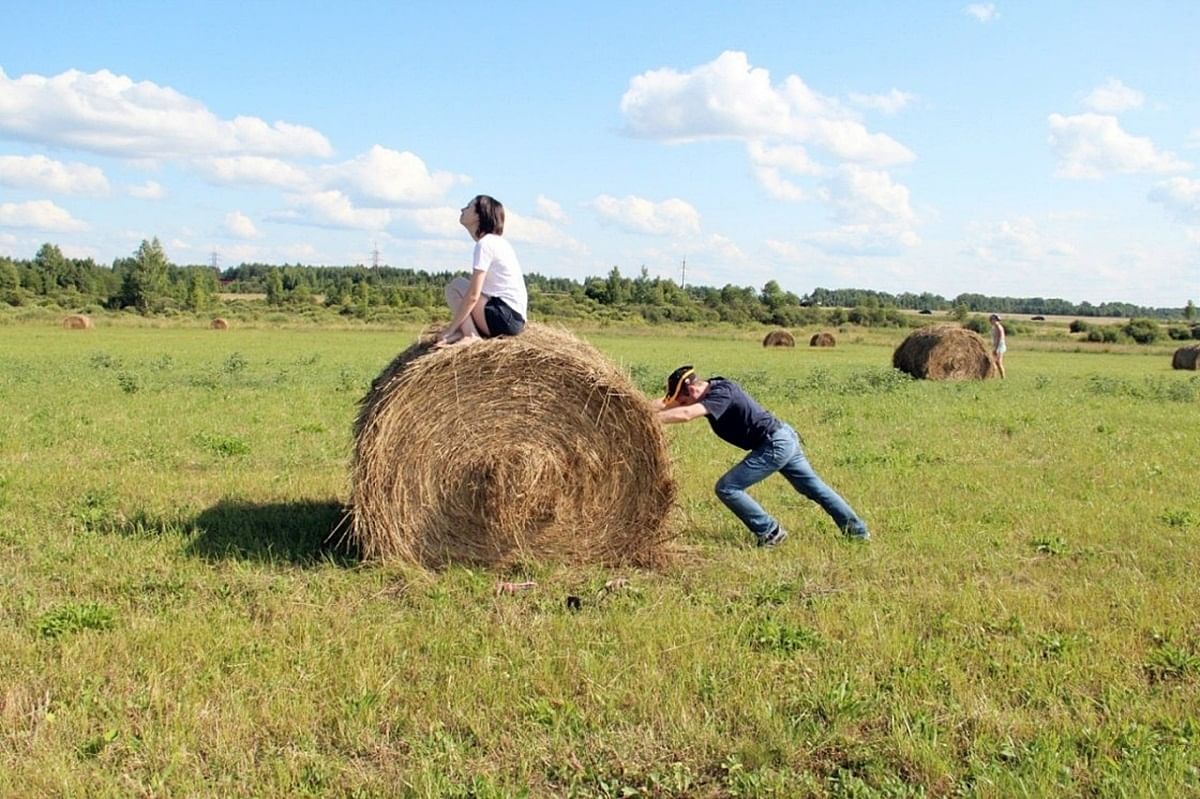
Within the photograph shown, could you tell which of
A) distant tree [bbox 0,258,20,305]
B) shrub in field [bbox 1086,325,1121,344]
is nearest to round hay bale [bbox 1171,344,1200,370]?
shrub in field [bbox 1086,325,1121,344]

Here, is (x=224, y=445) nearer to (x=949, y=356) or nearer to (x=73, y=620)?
(x=73, y=620)

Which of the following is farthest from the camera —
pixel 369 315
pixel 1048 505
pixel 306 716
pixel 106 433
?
pixel 369 315

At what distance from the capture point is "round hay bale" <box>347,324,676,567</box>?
307 inches

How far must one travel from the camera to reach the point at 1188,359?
3978cm

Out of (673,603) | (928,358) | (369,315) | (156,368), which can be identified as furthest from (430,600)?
(369,315)

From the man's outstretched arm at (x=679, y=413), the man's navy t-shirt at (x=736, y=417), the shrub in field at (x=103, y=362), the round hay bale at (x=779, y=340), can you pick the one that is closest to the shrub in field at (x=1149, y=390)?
the man's navy t-shirt at (x=736, y=417)

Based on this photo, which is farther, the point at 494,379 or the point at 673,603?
the point at 494,379

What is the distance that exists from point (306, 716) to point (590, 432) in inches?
141

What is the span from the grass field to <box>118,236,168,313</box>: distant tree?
8525cm

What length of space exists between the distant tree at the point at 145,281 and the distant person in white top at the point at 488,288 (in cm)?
8566

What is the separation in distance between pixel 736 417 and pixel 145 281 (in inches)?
3697

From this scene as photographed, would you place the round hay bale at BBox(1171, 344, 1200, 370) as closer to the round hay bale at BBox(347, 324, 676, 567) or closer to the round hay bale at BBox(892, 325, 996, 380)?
the round hay bale at BBox(892, 325, 996, 380)

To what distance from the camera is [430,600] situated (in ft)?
22.8

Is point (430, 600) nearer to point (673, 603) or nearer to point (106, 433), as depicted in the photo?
point (673, 603)
